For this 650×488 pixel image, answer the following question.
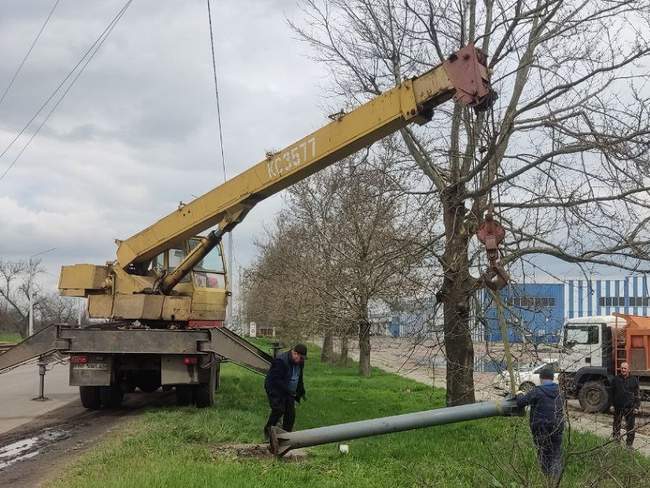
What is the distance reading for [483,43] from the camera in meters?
11.6

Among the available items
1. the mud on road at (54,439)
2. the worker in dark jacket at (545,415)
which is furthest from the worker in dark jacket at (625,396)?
the mud on road at (54,439)

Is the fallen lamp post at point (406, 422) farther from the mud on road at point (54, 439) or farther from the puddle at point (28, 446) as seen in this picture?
the puddle at point (28, 446)

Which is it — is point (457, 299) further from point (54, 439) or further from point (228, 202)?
point (54, 439)

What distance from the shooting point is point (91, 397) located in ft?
42.8

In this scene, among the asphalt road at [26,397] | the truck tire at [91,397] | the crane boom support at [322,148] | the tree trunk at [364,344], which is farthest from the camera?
the tree trunk at [364,344]

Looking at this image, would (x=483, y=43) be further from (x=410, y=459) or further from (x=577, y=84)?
(x=410, y=459)

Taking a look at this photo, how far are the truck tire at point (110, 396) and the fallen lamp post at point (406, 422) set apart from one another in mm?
7060

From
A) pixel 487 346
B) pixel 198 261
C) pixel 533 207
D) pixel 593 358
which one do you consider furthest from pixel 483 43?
pixel 593 358

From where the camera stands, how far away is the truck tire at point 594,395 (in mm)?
19016

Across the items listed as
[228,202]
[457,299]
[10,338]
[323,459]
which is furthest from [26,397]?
[10,338]

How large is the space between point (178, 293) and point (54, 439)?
3902mm

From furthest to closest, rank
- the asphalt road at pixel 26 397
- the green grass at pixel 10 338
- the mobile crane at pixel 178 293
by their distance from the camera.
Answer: the green grass at pixel 10 338
the asphalt road at pixel 26 397
the mobile crane at pixel 178 293

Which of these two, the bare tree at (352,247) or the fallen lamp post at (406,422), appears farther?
the bare tree at (352,247)

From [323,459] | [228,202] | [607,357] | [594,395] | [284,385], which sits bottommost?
[594,395]
